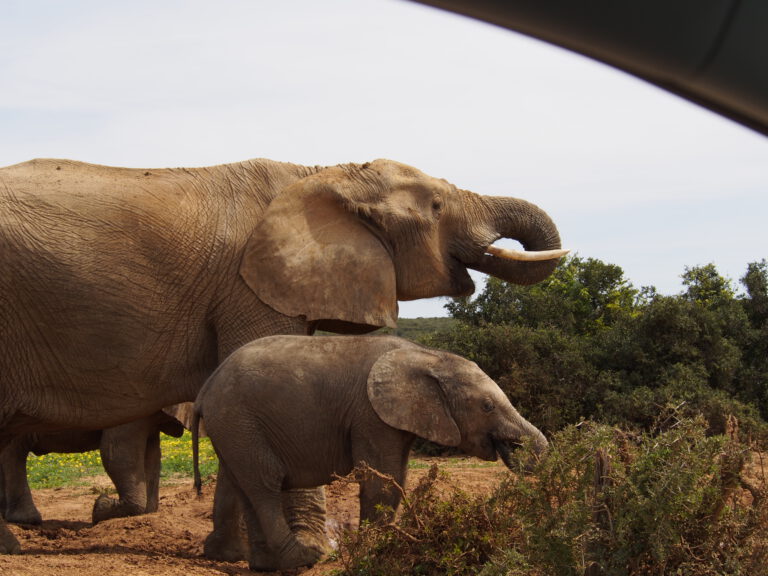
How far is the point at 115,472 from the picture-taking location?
9.12 meters

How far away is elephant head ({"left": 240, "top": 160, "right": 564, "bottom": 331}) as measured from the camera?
716cm

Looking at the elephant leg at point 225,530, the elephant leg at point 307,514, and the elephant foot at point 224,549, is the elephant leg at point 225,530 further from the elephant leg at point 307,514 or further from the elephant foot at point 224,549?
the elephant leg at point 307,514

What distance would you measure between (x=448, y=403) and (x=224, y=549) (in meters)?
1.81

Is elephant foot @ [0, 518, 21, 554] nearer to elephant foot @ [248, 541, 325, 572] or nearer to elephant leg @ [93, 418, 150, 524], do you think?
elephant foot @ [248, 541, 325, 572]

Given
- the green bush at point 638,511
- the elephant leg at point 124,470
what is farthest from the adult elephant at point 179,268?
the green bush at point 638,511

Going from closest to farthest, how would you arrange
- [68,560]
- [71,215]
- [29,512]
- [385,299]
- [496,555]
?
1. [496,555]
2. [68,560]
3. [71,215]
4. [385,299]
5. [29,512]

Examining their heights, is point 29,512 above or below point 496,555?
below

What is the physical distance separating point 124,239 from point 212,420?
1.48 metres

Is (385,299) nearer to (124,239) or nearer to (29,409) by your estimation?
(124,239)

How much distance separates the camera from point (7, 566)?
5.33 metres

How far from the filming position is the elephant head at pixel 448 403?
20.4 feet

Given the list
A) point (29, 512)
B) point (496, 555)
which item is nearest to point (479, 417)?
point (496, 555)

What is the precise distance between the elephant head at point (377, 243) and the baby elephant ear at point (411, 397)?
883 millimetres

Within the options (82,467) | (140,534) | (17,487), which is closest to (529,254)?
(140,534)
